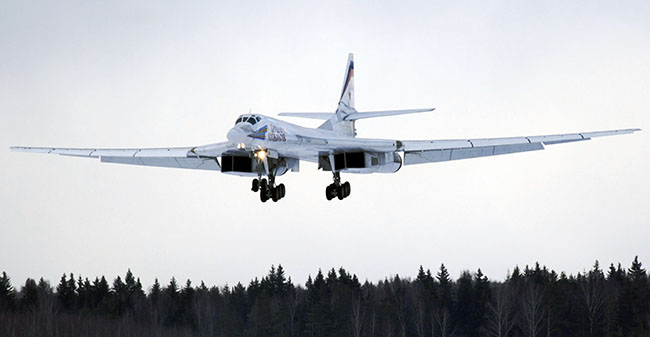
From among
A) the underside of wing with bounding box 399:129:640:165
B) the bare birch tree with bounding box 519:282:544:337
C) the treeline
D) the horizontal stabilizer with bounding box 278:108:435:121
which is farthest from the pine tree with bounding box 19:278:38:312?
the underside of wing with bounding box 399:129:640:165

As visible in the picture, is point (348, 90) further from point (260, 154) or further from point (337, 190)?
point (260, 154)

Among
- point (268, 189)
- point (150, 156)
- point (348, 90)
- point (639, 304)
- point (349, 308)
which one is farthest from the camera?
point (349, 308)

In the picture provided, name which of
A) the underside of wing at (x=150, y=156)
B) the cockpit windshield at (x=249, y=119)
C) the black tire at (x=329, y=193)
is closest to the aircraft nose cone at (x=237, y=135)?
the cockpit windshield at (x=249, y=119)

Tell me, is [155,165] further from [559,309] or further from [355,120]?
[559,309]

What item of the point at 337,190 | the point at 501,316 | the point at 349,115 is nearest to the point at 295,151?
the point at 337,190

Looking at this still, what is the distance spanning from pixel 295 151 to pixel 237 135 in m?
3.99

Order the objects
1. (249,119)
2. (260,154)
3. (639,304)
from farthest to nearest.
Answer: (639,304), (260,154), (249,119)

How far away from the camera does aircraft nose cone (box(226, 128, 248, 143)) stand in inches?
1292

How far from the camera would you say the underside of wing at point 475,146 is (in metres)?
37.8

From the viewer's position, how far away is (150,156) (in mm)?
39625

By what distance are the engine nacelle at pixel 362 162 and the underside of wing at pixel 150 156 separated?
193 inches

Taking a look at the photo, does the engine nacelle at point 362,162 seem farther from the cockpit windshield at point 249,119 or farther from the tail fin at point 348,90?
the tail fin at point 348,90

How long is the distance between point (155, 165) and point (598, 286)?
7056cm

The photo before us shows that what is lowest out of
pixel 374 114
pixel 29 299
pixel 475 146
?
pixel 29 299
